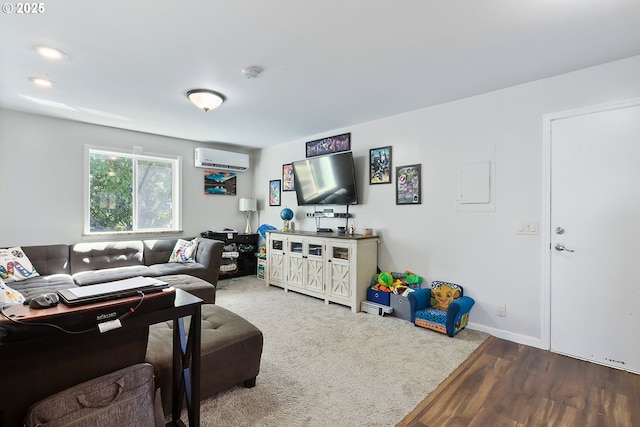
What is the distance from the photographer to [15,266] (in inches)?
131

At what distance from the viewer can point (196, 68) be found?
2590mm

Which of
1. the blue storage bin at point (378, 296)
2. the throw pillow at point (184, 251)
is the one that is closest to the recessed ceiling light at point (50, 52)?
the throw pillow at point (184, 251)

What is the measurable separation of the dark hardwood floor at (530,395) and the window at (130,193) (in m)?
4.58

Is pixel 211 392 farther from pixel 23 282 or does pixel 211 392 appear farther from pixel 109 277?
pixel 23 282

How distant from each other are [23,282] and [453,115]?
4.87m

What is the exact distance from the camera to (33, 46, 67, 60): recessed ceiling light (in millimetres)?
2248

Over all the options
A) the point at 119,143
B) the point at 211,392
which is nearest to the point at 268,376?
the point at 211,392

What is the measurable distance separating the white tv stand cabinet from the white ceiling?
64.8 inches

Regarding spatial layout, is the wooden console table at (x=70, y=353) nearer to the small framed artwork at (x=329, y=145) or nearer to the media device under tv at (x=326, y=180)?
the media device under tv at (x=326, y=180)

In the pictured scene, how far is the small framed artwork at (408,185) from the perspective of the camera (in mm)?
3619

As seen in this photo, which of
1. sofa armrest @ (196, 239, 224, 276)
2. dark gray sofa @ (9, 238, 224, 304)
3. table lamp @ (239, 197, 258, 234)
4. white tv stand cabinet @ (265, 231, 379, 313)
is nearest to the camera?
dark gray sofa @ (9, 238, 224, 304)

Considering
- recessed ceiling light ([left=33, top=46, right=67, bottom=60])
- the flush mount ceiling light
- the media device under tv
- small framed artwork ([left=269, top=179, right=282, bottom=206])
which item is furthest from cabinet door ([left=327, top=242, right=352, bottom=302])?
recessed ceiling light ([left=33, top=46, right=67, bottom=60])

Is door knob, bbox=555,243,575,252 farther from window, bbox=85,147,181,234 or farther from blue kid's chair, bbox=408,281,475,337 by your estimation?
window, bbox=85,147,181,234

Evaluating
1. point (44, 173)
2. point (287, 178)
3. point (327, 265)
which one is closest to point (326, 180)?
point (287, 178)
